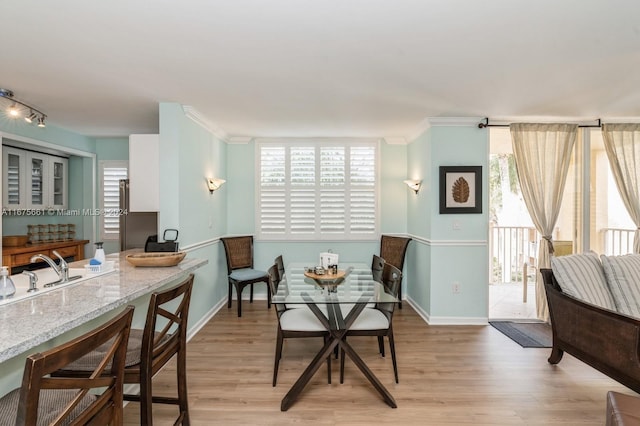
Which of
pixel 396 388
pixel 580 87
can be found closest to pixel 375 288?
pixel 396 388

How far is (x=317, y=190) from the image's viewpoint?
4965mm

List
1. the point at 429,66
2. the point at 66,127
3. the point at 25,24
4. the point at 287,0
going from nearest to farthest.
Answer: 1. the point at 287,0
2. the point at 25,24
3. the point at 429,66
4. the point at 66,127

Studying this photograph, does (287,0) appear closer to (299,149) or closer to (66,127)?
(299,149)

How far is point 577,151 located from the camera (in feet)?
13.2

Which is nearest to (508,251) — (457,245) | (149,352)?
(457,245)

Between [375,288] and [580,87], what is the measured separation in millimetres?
2518

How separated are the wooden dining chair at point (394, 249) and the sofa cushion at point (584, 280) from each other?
1.84 metres

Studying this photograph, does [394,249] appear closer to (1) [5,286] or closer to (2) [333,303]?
(2) [333,303]

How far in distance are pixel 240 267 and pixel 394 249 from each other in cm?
218

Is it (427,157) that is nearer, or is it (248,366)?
(248,366)

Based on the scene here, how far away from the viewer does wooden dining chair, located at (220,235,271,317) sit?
165 inches

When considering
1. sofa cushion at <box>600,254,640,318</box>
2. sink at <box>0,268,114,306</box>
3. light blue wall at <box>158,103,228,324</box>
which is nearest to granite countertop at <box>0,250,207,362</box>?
sink at <box>0,268,114,306</box>

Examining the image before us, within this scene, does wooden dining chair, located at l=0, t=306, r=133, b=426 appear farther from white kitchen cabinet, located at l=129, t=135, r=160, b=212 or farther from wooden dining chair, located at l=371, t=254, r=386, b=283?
wooden dining chair, located at l=371, t=254, r=386, b=283

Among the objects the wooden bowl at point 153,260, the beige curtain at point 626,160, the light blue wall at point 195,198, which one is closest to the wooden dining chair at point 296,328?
the wooden bowl at point 153,260
